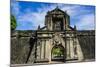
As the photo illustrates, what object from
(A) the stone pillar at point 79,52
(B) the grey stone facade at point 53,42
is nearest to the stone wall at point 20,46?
(B) the grey stone facade at point 53,42

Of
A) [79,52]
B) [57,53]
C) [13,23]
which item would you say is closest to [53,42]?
[57,53]

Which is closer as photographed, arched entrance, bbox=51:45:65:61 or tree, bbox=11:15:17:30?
tree, bbox=11:15:17:30

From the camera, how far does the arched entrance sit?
2695 millimetres

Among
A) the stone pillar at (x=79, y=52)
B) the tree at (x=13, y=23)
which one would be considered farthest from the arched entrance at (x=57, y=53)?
the tree at (x=13, y=23)

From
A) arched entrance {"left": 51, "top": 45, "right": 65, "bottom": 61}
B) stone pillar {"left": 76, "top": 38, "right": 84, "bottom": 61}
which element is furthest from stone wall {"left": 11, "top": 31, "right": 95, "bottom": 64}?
stone pillar {"left": 76, "top": 38, "right": 84, "bottom": 61}

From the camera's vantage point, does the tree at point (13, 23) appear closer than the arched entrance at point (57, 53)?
Yes

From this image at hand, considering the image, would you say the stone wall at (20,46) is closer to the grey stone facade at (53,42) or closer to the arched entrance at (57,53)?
the grey stone facade at (53,42)

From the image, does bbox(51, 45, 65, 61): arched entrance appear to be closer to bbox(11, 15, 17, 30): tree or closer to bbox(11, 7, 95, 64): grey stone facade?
bbox(11, 7, 95, 64): grey stone facade

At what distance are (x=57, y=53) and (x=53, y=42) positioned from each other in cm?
14

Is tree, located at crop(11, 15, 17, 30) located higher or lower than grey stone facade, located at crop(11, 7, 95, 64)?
higher

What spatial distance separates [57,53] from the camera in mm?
2715

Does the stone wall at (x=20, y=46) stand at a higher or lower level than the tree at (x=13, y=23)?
lower

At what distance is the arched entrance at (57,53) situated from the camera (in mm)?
2695
